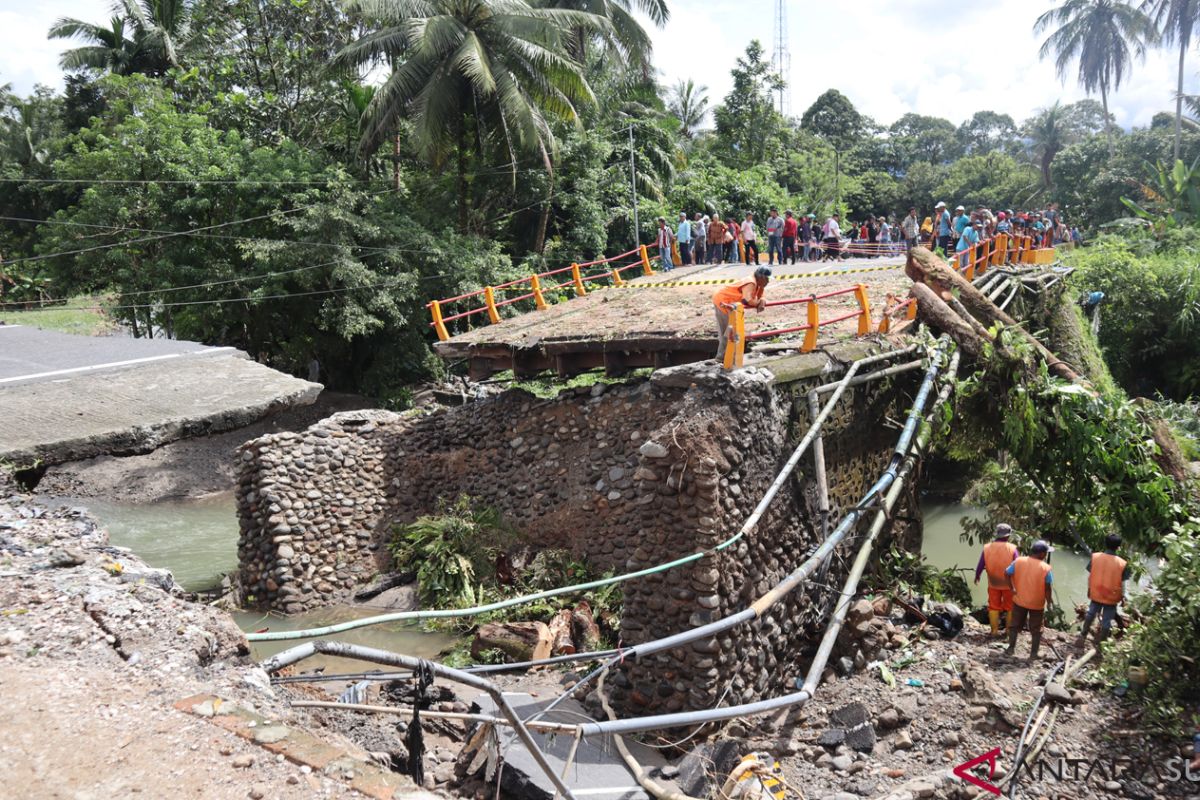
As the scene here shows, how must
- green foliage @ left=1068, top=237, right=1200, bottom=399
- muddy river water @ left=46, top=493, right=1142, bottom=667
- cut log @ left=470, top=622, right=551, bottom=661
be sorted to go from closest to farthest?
cut log @ left=470, top=622, right=551, bottom=661
muddy river water @ left=46, top=493, right=1142, bottom=667
green foliage @ left=1068, top=237, right=1200, bottom=399

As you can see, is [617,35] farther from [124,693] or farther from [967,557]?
[124,693]

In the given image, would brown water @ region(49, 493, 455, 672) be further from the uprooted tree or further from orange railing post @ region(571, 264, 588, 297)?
orange railing post @ region(571, 264, 588, 297)

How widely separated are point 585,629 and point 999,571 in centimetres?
486

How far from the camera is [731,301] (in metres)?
9.46

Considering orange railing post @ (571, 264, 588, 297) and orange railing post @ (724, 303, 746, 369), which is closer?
orange railing post @ (724, 303, 746, 369)

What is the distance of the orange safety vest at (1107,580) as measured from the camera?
29.4 feet

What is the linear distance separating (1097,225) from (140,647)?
43364 mm

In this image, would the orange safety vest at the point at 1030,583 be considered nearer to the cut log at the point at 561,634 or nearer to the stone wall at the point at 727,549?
the stone wall at the point at 727,549

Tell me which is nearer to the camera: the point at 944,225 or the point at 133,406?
the point at 133,406

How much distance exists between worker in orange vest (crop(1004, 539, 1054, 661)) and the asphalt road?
25.8ft

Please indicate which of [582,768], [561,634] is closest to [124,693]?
[582,768]

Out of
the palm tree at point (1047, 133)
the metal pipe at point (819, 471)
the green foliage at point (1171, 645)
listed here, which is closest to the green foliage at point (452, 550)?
the metal pipe at point (819, 471)

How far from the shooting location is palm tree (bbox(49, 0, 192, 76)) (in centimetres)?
2831

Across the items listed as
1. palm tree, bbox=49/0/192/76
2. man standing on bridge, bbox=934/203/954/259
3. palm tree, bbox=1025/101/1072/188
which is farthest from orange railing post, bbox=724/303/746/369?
palm tree, bbox=1025/101/1072/188
